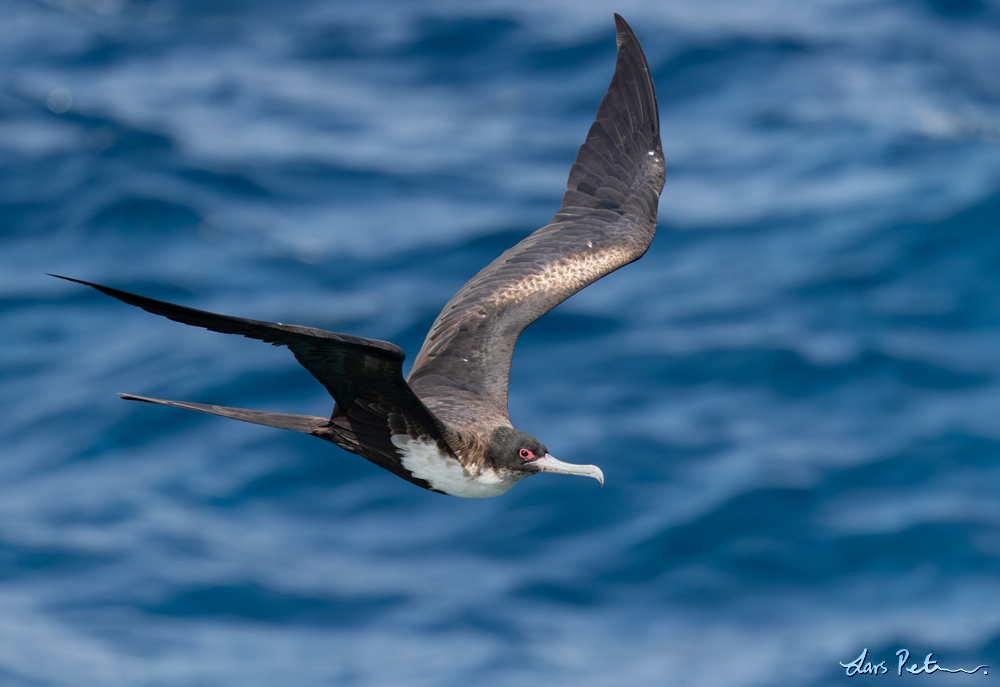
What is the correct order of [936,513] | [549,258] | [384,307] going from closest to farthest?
[549,258] < [936,513] < [384,307]

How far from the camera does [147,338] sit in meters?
28.5

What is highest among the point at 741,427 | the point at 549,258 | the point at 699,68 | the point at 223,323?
the point at 699,68

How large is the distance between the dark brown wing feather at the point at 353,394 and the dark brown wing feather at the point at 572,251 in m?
1.17

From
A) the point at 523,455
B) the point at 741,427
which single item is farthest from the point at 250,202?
the point at 523,455

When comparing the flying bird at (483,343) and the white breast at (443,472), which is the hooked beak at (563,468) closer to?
the flying bird at (483,343)

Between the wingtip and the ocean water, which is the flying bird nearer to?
the wingtip

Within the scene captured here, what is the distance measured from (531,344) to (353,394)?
1830cm

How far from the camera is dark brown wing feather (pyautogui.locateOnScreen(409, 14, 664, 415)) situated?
35.6ft

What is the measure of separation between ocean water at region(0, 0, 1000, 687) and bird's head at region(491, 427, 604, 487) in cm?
1444

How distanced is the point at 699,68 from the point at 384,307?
1137cm

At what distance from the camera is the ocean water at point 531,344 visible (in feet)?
77.8

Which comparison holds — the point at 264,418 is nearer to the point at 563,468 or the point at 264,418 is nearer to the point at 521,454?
the point at 521,454

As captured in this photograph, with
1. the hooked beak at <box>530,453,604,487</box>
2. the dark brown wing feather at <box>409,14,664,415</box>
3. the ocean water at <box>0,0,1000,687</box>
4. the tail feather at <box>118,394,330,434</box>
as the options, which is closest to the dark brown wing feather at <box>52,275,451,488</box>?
the tail feather at <box>118,394,330,434</box>

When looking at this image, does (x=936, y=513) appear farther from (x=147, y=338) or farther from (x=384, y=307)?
(x=147, y=338)
